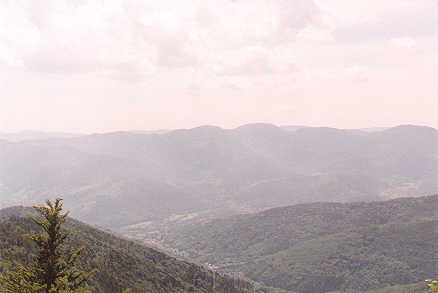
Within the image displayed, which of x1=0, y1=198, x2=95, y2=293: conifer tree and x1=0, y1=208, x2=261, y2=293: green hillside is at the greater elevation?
x1=0, y1=198, x2=95, y2=293: conifer tree

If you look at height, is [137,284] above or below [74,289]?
below

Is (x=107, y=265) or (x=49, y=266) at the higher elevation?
(x=49, y=266)

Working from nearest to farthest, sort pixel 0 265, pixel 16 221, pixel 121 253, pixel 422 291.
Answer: pixel 0 265, pixel 16 221, pixel 121 253, pixel 422 291

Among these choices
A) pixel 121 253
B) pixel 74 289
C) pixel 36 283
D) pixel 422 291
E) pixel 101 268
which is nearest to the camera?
pixel 36 283

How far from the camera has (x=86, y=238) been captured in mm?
178250

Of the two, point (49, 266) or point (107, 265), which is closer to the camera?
point (49, 266)

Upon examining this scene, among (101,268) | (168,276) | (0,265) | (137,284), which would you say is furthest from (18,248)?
(168,276)

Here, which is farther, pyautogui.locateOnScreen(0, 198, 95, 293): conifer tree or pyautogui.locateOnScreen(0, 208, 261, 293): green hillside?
pyautogui.locateOnScreen(0, 208, 261, 293): green hillside

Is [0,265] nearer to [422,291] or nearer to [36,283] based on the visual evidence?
[36,283]

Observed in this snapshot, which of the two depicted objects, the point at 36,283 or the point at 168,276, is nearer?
the point at 36,283

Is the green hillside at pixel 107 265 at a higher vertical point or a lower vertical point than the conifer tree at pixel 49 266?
lower

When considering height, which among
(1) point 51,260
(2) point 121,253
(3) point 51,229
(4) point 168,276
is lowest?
(4) point 168,276

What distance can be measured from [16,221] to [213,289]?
10537 centimetres

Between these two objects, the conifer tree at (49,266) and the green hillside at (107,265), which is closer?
the conifer tree at (49,266)
